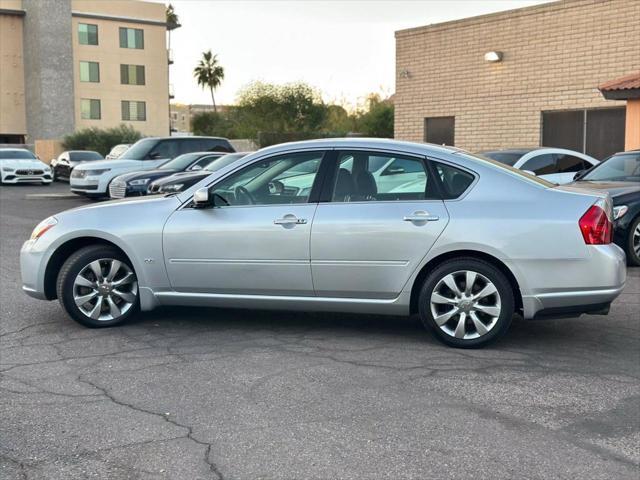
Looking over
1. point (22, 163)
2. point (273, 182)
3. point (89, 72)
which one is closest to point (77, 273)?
point (273, 182)

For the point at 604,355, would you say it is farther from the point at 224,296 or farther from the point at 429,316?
the point at 224,296

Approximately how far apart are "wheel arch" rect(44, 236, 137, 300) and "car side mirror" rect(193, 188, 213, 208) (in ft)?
2.73

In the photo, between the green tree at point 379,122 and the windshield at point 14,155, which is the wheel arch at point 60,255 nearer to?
the windshield at point 14,155

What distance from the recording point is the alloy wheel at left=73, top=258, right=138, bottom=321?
22.2 feet

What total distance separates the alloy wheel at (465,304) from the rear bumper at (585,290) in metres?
0.26

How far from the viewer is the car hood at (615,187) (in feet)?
33.0

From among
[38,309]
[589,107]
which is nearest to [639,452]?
[38,309]

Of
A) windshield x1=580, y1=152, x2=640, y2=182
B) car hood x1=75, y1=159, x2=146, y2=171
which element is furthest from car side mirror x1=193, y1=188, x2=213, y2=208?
car hood x1=75, y1=159, x2=146, y2=171

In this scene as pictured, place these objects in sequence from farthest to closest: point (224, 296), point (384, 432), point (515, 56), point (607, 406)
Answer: point (515, 56), point (224, 296), point (607, 406), point (384, 432)

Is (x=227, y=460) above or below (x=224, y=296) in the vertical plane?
below

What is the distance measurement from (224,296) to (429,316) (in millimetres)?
1709

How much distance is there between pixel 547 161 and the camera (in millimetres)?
13445

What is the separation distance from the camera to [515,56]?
20750mm

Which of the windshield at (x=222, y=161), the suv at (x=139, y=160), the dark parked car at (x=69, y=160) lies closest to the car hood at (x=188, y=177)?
the windshield at (x=222, y=161)
